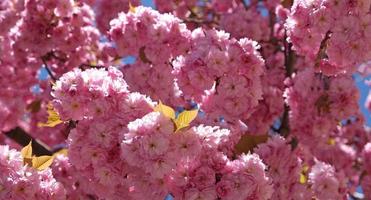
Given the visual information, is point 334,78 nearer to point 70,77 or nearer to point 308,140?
point 308,140

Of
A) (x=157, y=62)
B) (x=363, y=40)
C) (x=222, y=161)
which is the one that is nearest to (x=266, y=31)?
(x=157, y=62)

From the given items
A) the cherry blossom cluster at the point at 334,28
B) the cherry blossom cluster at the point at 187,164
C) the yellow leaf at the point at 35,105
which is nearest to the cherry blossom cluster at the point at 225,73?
the cherry blossom cluster at the point at 334,28

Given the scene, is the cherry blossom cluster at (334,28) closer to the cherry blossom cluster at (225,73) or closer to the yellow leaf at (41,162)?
the cherry blossom cluster at (225,73)

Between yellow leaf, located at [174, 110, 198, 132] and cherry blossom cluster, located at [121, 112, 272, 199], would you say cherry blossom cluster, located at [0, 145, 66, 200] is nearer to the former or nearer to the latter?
cherry blossom cluster, located at [121, 112, 272, 199]

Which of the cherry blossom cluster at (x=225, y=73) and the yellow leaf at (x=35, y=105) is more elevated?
the cherry blossom cluster at (x=225, y=73)

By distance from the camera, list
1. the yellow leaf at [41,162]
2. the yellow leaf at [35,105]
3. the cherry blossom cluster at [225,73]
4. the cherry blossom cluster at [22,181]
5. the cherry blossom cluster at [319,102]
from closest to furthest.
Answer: the cherry blossom cluster at [22,181]
the yellow leaf at [41,162]
the cherry blossom cluster at [225,73]
the cherry blossom cluster at [319,102]
the yellow leaf at [35,105]

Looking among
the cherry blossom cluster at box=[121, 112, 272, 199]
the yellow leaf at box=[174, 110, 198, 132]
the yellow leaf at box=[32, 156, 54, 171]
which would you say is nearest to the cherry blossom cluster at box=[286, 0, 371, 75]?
the cherry blossom cluster at box=[121, 112, 272, 199]

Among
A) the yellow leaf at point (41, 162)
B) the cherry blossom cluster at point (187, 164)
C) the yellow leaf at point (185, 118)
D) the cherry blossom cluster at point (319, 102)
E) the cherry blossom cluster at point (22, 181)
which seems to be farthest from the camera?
the cherry blossom cluster at point (319, 102)

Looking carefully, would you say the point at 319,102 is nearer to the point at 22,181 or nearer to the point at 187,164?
the point at 187,164
